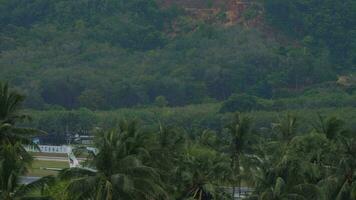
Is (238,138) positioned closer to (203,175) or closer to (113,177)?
(203,175)

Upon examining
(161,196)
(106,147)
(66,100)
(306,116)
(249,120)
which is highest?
(106,147)

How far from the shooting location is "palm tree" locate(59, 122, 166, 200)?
5950 cm

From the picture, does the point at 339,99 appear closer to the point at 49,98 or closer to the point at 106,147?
the point at 49,98

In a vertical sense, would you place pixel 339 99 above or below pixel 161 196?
below

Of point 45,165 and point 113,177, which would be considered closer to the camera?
point 113,177

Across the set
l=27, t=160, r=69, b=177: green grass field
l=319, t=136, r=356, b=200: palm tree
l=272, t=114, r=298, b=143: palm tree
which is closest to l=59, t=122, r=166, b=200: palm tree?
l=319, t=136, r=356, b=200: palm tree

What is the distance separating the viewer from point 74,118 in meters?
156

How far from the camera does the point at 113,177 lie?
196ft

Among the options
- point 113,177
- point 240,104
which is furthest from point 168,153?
point 240,104

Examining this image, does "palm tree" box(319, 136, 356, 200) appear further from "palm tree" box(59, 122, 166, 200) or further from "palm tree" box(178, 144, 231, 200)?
"palm tree" box(59, 122, 166, 200)

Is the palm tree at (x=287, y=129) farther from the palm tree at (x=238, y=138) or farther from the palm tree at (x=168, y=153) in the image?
the palm tree at (x=168, y=153)

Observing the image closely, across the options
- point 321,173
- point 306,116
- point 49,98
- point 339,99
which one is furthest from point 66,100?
point 321,173

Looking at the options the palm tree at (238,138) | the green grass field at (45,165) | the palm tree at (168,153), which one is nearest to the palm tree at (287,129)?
the palm tree at (238,138)

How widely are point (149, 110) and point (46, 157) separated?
37.5 meters
